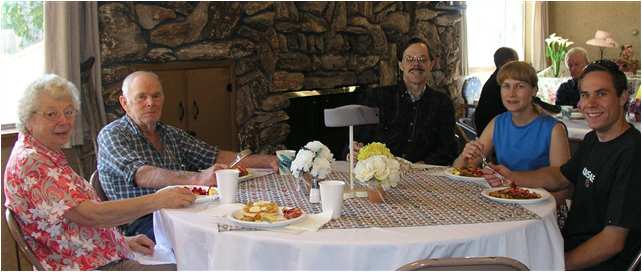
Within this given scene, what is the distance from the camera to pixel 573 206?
2271 mm

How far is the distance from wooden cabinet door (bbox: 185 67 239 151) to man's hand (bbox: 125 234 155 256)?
2.04 m

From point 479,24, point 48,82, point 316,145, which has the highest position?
point 479,24

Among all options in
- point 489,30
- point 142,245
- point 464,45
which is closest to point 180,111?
point 142,245

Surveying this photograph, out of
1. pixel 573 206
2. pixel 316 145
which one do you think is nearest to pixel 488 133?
pixel 573 206

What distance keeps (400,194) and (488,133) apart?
0.75m

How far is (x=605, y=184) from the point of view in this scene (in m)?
2.10

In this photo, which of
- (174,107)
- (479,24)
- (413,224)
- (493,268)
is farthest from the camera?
(479,24)

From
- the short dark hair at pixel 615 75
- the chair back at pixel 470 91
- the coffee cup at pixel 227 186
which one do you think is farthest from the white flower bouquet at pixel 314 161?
the chair back at pixel 470 91

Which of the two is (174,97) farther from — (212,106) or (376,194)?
(376,194)

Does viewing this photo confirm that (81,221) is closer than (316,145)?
Yes

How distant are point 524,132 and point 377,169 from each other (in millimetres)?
889

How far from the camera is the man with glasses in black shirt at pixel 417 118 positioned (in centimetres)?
331

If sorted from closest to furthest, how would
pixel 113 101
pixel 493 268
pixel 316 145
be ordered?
pixel 493 268
pixel 316 145
pixel 113 101

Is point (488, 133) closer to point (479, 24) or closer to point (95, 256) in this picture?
point (95, 256)
